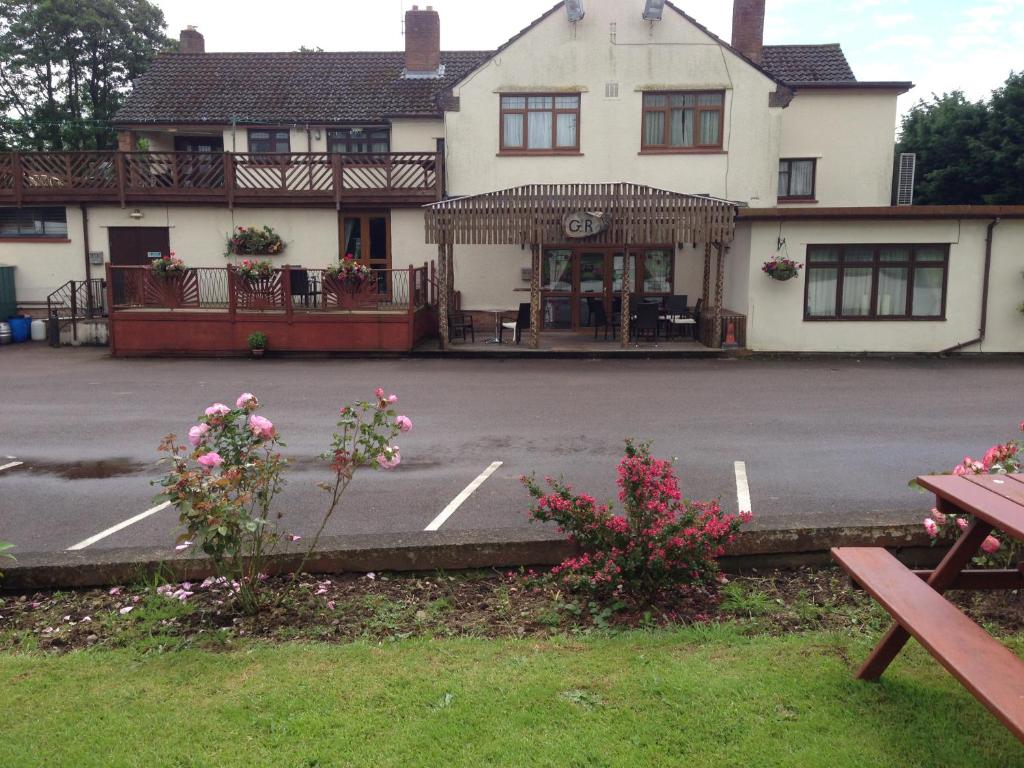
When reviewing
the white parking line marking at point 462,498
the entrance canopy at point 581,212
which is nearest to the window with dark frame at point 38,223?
the entrance canopy at point 581,212

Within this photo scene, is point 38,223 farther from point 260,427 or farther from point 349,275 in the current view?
point 260,427

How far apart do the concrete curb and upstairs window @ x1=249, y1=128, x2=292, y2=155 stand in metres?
21.1

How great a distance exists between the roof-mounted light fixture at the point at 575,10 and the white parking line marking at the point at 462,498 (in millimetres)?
15545

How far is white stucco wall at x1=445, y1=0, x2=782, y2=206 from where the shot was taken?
20906 mm

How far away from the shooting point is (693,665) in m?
3.76

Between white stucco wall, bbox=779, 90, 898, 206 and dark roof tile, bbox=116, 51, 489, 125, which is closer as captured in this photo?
white stucco wall, bbox=779, 90, 898, 206

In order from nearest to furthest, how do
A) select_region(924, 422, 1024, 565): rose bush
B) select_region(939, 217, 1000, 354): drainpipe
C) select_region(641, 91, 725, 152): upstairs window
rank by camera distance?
select_region(924, 422, 1024, 565): rose bush, select_region(939, 217, 1000, 354): drainpipe, select_region(641, 91, 725, 152): upstairs window

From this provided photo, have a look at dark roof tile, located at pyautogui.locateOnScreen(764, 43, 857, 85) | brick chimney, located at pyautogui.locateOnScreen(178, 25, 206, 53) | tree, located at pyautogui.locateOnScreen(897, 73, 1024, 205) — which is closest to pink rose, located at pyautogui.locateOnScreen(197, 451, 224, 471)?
dark roof tile, located at pyautogui.locateOnScreen(764, 43, 857, 85)

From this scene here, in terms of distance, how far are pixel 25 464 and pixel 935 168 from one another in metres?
35.8

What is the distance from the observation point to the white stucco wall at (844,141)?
917 inches

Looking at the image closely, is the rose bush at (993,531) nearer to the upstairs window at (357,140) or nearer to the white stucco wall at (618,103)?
the white stucco wall at (618,103)

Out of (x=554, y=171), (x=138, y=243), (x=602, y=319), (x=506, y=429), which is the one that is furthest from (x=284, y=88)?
(x=506, y=429)

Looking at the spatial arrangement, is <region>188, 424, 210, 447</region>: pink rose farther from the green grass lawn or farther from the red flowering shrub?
the red flowering shrub

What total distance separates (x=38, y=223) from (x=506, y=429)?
18.3 meters
